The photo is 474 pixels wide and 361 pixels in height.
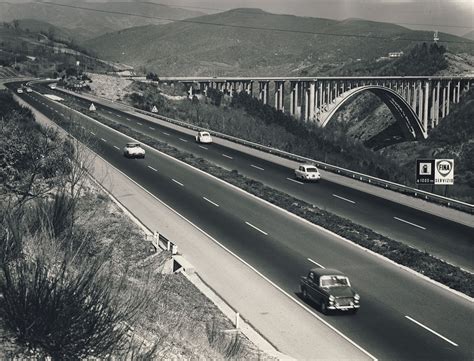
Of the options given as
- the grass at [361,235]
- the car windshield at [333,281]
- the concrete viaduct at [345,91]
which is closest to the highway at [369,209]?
the grass at [361,235]

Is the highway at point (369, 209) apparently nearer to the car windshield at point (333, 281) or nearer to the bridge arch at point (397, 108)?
the car windshield at point (333, 281)

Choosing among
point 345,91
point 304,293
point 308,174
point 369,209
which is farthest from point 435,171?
point 345,91

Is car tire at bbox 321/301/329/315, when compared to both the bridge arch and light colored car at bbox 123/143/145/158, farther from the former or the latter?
the bridge arch

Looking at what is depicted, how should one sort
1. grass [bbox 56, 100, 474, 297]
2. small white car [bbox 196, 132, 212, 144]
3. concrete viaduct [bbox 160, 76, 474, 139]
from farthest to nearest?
concrete viaduct [bbox 160, 76, 474, 139] → small white car [bbox 196, 132, 212, 144] → grass [bbox 56, 100, 474, 297]

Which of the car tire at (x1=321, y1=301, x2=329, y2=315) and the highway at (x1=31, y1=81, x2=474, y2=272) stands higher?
the car tire at (x1=321, y1=301, x2=329, y2=315)

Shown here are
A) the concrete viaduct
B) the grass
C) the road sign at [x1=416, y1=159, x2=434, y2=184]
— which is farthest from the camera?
the concrete viaduct

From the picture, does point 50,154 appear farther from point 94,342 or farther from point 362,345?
point 94,342

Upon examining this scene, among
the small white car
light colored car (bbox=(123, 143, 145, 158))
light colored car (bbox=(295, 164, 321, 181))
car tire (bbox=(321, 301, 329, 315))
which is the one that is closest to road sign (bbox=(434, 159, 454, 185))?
light colored car (bbox=(295, 164, 321, 181))
